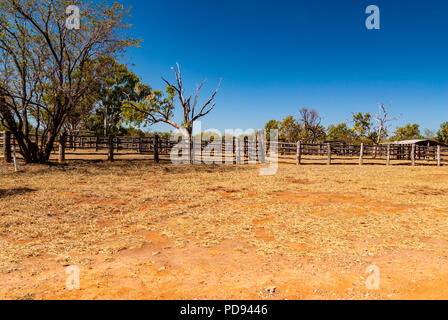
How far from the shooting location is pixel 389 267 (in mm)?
2857

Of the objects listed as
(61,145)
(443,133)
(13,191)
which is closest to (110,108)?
(61,145)

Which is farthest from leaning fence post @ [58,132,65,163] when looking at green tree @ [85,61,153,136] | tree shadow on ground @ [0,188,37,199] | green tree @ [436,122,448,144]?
green tree @ [436,122,448,144]

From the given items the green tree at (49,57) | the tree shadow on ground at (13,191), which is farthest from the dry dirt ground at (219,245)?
the green tree at (49,57)

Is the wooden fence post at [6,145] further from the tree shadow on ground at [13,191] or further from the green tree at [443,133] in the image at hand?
the green tree at [443,133]

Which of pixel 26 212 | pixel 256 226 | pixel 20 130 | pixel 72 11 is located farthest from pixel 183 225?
pixel 72 11

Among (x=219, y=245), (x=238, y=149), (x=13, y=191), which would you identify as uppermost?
(x=238, y=149)

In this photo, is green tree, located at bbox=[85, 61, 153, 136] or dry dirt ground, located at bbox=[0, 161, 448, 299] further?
green tree, located at bbox=[85, 61, 153, 136]

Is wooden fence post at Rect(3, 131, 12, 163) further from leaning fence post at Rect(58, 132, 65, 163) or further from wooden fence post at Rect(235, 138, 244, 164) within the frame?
wooden fence post at Rect(235, 138, 244, 164)

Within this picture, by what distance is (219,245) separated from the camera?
3529 mm

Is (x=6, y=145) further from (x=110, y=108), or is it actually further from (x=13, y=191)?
(x=110, y=108)

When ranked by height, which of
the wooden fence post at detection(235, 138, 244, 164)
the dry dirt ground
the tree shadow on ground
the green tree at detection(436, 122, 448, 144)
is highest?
the green tree at detection(436, 122, 448, 144)

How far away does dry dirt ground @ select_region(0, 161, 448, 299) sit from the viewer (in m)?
2.41

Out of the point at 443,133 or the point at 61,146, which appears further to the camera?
the point at 443,133

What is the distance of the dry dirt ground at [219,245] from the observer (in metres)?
2.41
